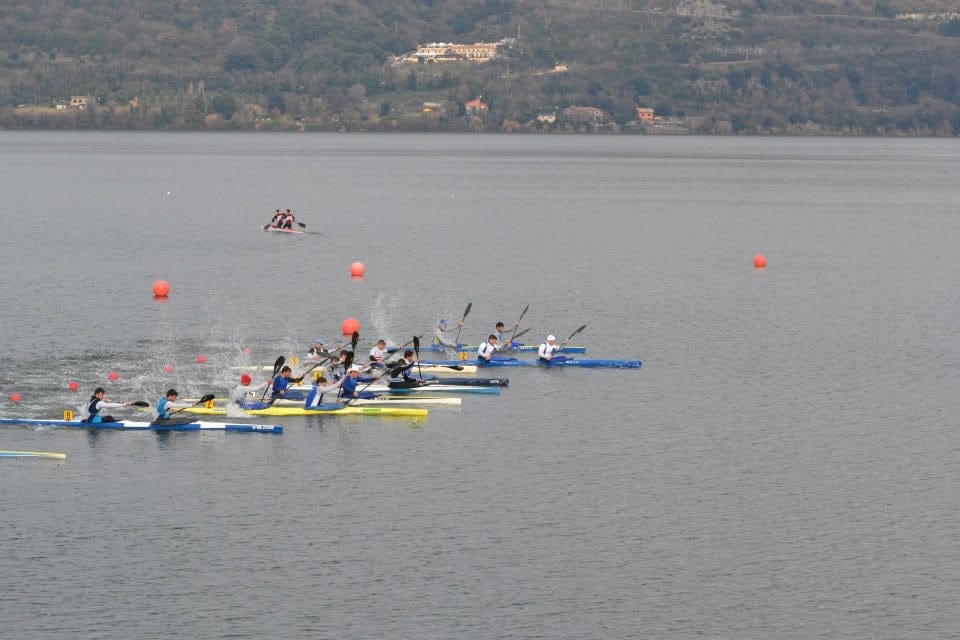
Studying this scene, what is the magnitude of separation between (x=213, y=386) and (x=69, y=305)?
24.3 metres

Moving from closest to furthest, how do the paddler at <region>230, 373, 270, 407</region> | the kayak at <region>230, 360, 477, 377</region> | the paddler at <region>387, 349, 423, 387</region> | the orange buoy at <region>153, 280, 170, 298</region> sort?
the paddler at <region>230, 373, 270, 407</region>
the paddler at <region>387, 349, 423, 387</region>
the kayak at <region>230, 360, 477, 377</region>
the orange buoy at <region>153, 280, 170, 298</region>

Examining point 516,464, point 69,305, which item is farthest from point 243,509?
point 69,305

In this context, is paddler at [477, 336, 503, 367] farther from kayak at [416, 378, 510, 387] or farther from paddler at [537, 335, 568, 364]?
kayak at [416, 378, 510, 387]

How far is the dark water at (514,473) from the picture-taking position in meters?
35.1

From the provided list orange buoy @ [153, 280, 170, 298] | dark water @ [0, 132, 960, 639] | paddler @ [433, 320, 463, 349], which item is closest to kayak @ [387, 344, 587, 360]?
paddler @ [433, 320, 463, 349]

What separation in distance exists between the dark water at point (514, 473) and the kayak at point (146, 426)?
52 cm

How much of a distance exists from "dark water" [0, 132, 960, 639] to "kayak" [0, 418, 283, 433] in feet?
1.70

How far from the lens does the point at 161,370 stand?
5819 centimetres

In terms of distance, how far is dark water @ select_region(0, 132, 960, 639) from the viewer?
3509cm

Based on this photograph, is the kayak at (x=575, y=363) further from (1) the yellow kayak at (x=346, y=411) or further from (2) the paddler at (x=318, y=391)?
(2) the paddler at (x=318, y=391)

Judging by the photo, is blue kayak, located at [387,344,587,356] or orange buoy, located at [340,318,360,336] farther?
orange buoy, located at [340,318,360,336]

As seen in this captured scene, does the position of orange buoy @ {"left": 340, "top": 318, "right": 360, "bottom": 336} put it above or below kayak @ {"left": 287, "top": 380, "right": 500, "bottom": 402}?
below

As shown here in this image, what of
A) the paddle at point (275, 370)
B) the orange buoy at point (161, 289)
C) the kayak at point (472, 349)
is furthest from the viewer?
the orange buoy at point (161, 289)

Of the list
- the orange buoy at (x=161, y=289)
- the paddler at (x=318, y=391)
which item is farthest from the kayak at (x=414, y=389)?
the orange buoy at (x=161, y=289)
